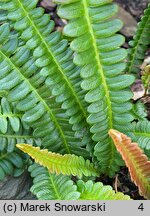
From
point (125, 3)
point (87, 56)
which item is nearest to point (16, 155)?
point (87, 56)

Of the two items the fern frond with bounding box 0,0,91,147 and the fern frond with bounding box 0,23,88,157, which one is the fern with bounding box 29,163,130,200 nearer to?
the fern frond with bounding box 0,23,88,157

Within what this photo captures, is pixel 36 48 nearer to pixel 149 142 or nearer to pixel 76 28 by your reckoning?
→ pixel 76 28

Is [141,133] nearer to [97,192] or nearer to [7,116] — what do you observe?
[97,192]

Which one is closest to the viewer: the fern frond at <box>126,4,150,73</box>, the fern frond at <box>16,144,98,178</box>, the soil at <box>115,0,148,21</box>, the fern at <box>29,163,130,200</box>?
the fern frond at <box>16,144,98,178</box>

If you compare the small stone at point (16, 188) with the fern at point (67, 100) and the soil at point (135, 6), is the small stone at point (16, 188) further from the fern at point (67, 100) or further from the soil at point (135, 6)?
the soil at point (135, 6)

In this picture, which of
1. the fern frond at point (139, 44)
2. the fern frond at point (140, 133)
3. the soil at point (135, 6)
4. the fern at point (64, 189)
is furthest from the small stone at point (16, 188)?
the soil at point (135, 6)

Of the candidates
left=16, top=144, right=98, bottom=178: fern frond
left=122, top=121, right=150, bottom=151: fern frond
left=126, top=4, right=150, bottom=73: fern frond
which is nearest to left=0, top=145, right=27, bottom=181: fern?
left=16, top=144, right=98, bottom=178: fern frond
